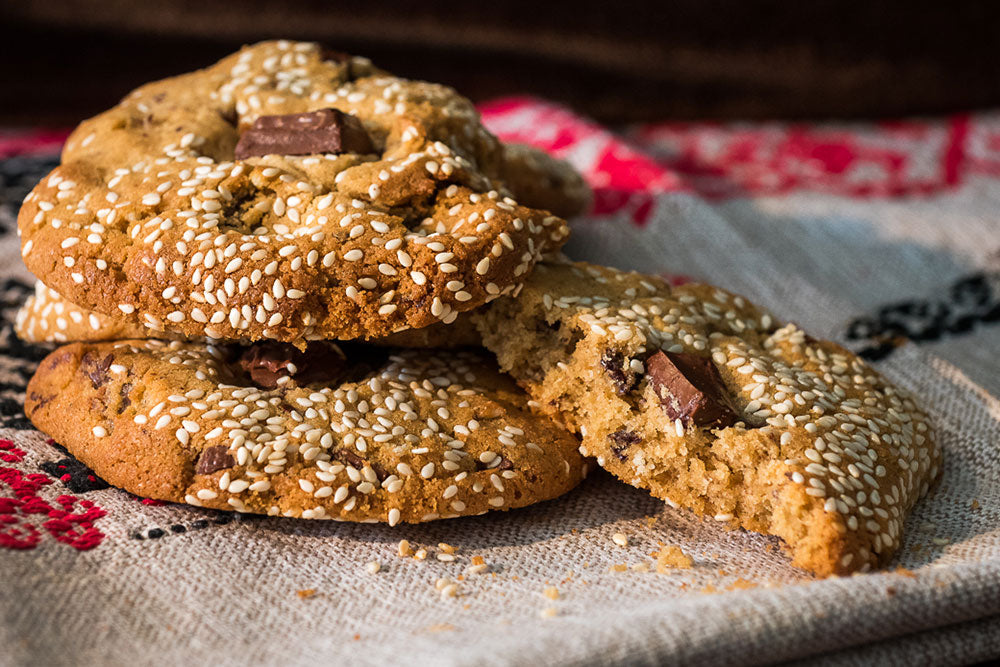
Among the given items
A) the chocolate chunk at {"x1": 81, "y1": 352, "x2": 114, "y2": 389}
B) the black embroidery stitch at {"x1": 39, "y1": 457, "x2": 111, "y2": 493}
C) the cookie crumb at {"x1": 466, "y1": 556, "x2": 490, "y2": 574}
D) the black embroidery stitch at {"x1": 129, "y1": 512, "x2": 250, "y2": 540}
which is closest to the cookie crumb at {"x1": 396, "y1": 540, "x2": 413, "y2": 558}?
the cookie crumb at {"x1": 466, "y1": 556, "x2": 490, "y2": 574}

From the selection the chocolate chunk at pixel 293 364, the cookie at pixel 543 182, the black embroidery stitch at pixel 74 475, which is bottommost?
the black embroidery stitch at pixel 74 475

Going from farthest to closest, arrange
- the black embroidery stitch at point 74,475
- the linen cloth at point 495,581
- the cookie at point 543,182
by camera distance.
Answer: the cookie at point 543,182
the black embroidery stitch at point 74,475
the linen cloth at point 495,581

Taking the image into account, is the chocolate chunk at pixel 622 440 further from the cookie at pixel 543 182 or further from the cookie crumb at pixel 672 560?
the cookie at pixel 543 182

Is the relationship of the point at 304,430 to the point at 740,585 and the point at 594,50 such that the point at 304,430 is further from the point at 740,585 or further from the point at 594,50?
the point at 594,50

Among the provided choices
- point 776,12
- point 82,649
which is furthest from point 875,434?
point 776,12

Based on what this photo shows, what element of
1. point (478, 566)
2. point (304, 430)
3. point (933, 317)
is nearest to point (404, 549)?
point (478, 566)

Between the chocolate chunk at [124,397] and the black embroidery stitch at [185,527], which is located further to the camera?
the chocolate chunk at [124,397]

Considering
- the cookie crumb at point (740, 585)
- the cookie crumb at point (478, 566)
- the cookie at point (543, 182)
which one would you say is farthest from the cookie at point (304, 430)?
the cookie at point (543, 182)

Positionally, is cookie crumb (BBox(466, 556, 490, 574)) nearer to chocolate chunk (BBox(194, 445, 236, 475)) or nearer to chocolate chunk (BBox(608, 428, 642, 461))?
chocolate chunk (BBox(608, 428, 642, 461))
